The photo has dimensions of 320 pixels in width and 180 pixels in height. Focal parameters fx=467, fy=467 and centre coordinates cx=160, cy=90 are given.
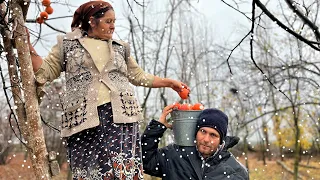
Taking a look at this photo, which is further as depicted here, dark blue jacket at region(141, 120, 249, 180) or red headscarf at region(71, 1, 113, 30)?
dark blue jacket at region(141, 120, 249, 180)

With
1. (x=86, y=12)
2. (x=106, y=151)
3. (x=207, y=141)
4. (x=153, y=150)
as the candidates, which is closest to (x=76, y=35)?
(x=86, y=12)

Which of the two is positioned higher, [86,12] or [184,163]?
[86,12]

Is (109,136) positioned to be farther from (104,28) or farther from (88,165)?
(104,28)

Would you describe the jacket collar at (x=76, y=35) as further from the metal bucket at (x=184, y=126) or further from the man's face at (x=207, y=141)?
the man's face at (x=207, y=141)

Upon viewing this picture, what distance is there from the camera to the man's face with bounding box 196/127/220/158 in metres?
3.28

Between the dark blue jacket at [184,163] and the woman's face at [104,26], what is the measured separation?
728 millimetres

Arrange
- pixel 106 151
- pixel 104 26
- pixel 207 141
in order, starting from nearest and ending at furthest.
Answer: pixel 106 151
pixel 104 26
pixel 207 141

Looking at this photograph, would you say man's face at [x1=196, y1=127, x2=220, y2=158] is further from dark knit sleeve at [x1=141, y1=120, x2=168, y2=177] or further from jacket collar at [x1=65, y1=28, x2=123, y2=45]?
jacket collar at [x1=65, y1=28, x2=123, y2=45]

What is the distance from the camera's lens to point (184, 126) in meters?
3.29

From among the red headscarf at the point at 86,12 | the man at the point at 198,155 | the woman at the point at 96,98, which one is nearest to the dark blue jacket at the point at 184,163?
the man at the point at 198,155

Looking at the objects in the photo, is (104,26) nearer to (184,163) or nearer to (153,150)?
(153,150)

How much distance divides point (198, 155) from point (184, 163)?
115 millimetres

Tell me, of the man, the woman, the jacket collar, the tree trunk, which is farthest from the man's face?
the tree trunk

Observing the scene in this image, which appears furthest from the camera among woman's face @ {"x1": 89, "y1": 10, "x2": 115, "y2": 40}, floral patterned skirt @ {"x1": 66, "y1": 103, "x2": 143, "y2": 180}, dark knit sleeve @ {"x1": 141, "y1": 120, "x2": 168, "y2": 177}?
dark knit sleeve @ {"x1": 141, "y1": 120, "x2": 168, "y2": 177}
